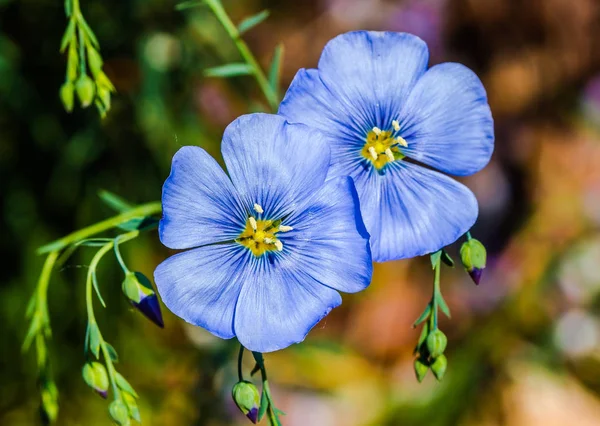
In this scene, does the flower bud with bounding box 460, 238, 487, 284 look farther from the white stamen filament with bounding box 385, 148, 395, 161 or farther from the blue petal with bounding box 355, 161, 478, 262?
the white stamen filament with bounding box 385, 148, 395, 161

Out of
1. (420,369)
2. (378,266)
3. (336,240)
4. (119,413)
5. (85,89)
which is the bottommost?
(378,266)

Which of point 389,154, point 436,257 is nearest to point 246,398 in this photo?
point 436,257

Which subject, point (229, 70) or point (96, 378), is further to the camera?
point (229, 70)

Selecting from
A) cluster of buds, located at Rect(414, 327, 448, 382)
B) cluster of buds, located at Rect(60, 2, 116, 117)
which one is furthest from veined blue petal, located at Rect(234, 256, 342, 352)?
cluster of buds, located at Rect(60, 2, 116, 117)

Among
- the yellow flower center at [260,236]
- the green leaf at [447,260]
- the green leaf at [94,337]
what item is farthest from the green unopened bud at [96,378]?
the green leaf at [447,260]

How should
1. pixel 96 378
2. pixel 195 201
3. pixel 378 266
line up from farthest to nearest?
pixel 378 266
pixel 96 378
pixel 195 201

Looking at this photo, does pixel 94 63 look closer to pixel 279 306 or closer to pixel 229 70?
pixel 229 70

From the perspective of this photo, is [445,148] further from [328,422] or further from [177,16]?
[328,422]
